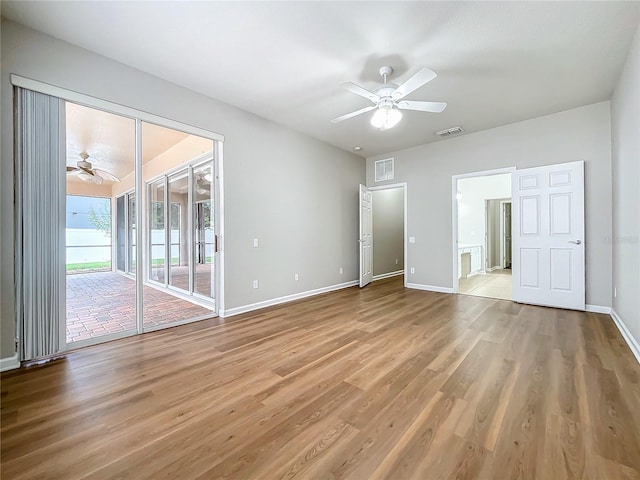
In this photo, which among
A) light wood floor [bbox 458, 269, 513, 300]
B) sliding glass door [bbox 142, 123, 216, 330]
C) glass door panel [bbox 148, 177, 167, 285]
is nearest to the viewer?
sliding glass door [bbox 142, 123, 216, 330]

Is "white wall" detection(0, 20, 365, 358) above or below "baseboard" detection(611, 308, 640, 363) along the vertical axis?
above

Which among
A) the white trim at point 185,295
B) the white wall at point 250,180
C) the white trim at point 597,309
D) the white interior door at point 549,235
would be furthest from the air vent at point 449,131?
the white trim at point 185,295

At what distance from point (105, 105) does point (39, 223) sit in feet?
4.54

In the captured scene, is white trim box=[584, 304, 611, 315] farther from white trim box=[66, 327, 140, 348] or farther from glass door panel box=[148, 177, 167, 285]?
glass door panel box=[148, 177, 167, 285]

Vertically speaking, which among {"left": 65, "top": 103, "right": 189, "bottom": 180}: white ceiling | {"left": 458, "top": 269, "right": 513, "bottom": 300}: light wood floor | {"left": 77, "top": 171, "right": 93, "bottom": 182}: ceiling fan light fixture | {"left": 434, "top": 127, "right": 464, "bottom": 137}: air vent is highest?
{"left": 434, "top": 127, "right": 464, "bottom": 137}: air vent

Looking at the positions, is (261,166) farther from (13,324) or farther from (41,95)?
(13,324)

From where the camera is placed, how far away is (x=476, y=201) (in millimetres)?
8047

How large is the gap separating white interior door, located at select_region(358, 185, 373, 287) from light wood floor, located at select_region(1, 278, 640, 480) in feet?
9.59

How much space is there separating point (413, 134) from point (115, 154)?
471 centimetres

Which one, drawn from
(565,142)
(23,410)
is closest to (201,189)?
(23,410)

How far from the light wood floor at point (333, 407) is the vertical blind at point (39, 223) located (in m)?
0.39

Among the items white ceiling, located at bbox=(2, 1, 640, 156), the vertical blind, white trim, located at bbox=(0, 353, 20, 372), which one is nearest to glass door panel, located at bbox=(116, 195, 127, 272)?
the vertical blind

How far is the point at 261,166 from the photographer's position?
4.38 meters

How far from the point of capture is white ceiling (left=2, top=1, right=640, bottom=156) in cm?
225
